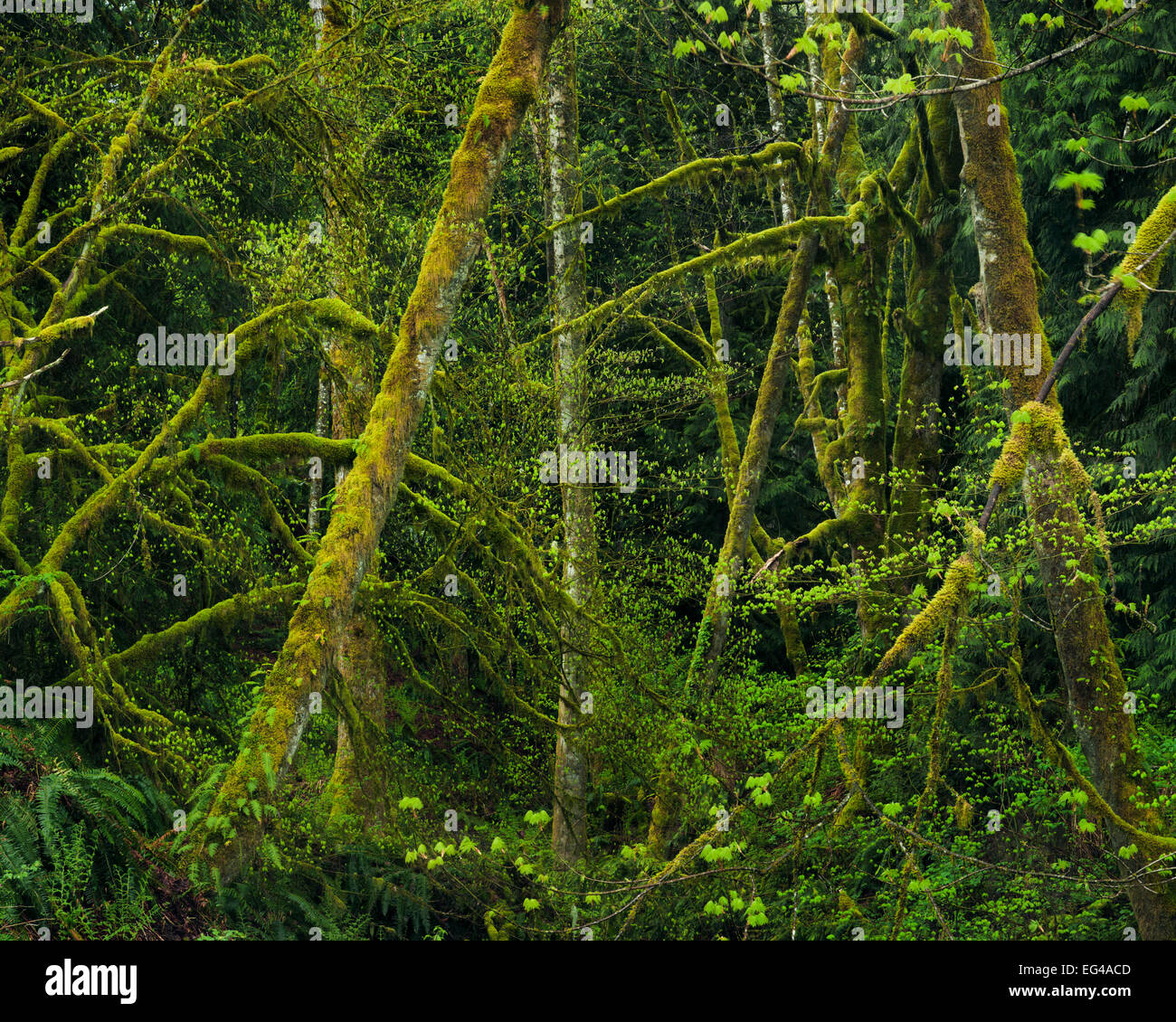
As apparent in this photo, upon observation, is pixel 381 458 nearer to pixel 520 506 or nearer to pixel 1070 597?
pixel 520 506

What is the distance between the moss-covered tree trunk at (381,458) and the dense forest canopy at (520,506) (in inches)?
1.1

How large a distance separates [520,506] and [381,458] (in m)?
2.24

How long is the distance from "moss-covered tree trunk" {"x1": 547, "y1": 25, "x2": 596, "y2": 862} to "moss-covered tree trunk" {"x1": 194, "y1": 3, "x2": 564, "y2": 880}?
7.48 ft

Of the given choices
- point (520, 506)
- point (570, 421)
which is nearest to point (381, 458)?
point (520, 506)

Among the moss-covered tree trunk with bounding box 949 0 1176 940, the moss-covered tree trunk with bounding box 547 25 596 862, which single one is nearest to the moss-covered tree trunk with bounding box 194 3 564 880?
the moss-covered tree trunk with bounding box 547 25 596 862

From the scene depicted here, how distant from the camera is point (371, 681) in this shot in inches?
400

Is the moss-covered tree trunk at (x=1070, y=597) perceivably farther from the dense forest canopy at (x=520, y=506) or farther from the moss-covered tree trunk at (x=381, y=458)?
the moss-covered tree trunk at (x=381, y=458)

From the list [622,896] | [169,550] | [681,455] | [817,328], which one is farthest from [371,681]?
[817,328]

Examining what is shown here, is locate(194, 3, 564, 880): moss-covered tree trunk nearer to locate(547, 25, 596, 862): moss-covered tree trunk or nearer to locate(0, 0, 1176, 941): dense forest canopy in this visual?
locate(0, 0, 1176, 941): dense forest canopy

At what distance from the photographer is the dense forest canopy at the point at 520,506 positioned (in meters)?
6.20
